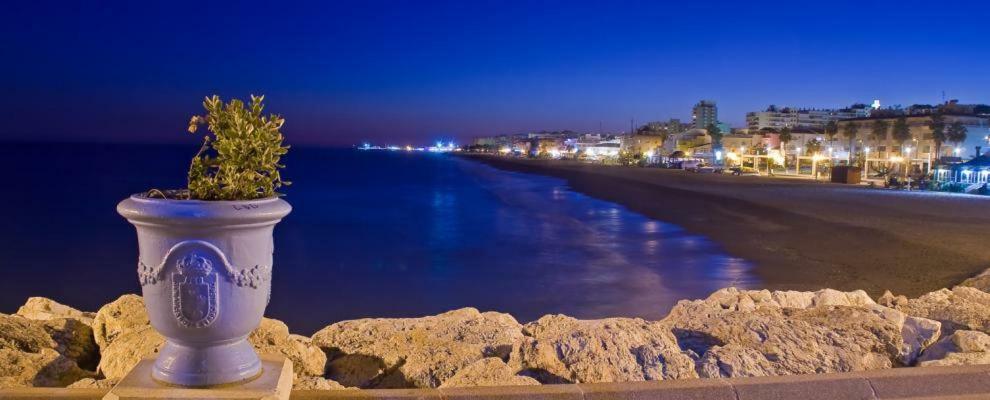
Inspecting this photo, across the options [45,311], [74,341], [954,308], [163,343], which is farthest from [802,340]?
[45,311]

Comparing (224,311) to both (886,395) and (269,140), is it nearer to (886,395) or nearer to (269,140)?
(269,140)

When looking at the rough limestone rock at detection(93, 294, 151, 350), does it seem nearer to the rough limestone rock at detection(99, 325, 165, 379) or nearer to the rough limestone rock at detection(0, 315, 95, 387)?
the rough limestone rock at detection(0, 315, 95, 387)

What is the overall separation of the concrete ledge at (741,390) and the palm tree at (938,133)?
80809 millimetres

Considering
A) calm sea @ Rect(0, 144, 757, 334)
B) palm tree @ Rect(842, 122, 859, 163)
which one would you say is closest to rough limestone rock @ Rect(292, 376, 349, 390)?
calm sea @ Rect(0, 144, 757, 334)

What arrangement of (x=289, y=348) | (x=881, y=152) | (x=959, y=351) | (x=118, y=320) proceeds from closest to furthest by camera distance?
(x=289, y=348) → (x=959, y=351) → (x=118, y=320) → (x=881, y=152)

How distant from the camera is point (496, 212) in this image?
41.5 metres

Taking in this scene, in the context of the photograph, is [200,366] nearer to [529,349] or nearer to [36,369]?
[36,369]

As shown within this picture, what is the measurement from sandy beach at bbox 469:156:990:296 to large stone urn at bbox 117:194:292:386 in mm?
14793

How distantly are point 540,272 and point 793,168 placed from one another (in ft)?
264

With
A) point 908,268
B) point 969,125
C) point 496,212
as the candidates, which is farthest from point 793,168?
point 908,268

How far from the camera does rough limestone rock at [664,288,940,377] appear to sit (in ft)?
16.1

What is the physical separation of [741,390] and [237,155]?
2.78 metres

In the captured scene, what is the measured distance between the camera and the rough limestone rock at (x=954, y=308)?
646cm

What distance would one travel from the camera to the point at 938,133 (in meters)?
73.6
